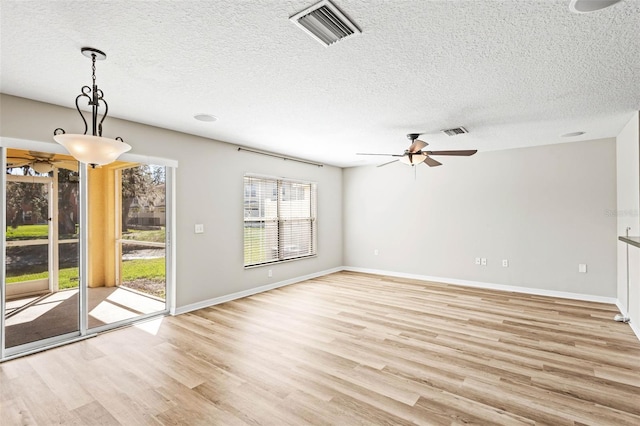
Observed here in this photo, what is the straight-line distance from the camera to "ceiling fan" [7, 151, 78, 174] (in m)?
3.21

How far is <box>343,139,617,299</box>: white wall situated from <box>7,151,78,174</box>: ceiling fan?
18.2 feet

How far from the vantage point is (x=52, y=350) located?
10.5ft

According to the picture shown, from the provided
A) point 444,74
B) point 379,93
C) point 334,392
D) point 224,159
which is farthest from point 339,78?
point 224,159

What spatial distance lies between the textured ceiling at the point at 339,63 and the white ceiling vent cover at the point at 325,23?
0.06 meters

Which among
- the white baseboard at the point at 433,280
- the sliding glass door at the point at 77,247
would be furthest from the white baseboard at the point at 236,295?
the sliding glass door at the point at 77,247

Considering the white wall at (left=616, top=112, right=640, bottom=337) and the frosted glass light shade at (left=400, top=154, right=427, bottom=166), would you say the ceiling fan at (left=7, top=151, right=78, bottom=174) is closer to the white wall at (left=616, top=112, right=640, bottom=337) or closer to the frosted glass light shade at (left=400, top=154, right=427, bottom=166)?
the frosted glass light shade at (left=400, top=154, right=427, bottom=166)

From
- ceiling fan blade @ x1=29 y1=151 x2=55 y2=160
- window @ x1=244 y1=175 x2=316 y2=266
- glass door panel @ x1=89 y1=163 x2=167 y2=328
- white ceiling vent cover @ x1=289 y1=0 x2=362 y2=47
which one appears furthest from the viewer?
window @ x1=244 y1=175 x2=316 y2=266

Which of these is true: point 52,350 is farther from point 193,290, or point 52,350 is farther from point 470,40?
point 470,40

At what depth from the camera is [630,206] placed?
13.2ft

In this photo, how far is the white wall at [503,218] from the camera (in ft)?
16.3

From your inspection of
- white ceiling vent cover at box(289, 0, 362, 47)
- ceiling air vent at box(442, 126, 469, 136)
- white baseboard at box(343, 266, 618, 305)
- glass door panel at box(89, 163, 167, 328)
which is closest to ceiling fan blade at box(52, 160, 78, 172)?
glass door panel at box(89, 163, 167, 328)

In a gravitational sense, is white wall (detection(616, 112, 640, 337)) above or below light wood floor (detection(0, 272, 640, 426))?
above

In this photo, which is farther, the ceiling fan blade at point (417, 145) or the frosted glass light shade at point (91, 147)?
the ceiling fan blade at point (417, 145)

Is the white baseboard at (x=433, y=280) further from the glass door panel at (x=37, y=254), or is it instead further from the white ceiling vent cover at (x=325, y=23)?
the white ceiling vent cover at (x=325, y=23)
